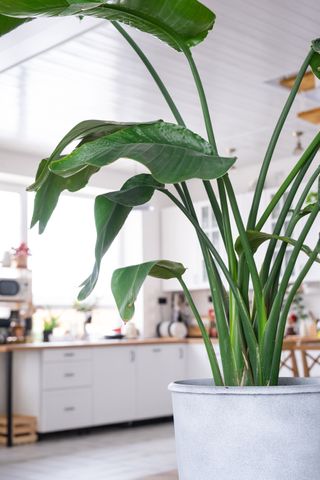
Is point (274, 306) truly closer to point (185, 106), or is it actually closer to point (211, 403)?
point (211, 403)

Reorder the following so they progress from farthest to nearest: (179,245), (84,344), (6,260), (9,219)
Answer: (179,245), (9,219), (6,260), (84,344)

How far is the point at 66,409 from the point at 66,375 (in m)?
0.30

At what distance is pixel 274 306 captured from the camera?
1.15 metres

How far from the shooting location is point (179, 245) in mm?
8258

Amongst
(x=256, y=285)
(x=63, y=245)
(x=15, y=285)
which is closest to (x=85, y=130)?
(x=256, y=285)

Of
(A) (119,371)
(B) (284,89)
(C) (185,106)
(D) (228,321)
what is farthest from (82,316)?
(D) (228,321)

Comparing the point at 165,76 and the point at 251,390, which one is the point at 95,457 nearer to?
the point at 165,76

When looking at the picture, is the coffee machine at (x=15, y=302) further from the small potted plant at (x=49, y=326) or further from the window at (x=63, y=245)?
the window at (x=63, y=245)

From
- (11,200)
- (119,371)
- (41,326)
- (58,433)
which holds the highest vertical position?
(11,200)

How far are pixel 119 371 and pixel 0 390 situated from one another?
1.13 m

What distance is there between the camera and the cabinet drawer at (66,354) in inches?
251

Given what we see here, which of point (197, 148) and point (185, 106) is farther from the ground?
point (185, 106)

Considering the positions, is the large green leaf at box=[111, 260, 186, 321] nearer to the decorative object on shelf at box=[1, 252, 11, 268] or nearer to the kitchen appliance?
the kitchen appliance

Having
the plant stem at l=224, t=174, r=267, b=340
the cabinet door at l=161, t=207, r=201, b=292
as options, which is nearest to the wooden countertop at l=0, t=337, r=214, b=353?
the cabinet door at l=161, t=207, r=201, b=292
